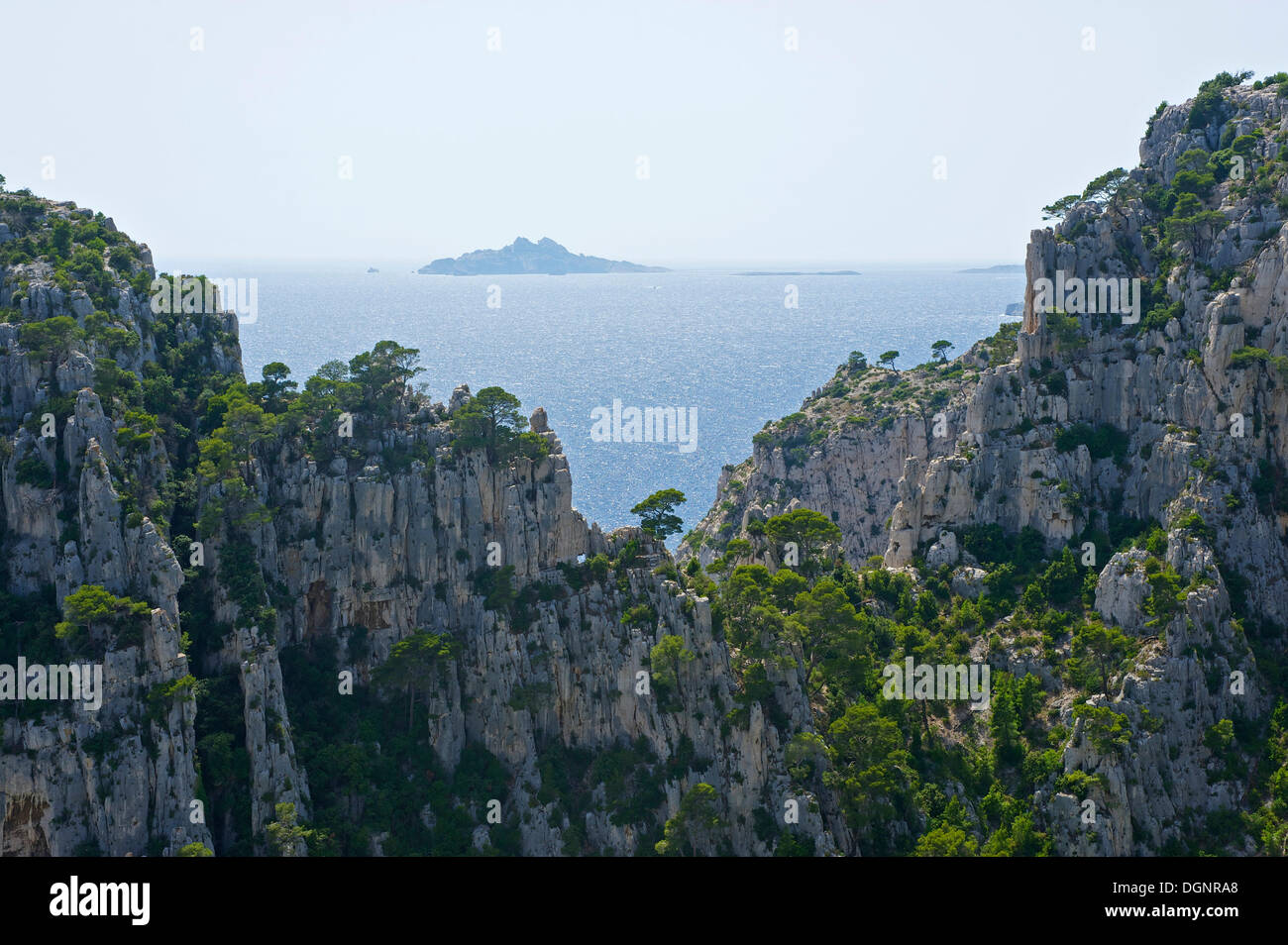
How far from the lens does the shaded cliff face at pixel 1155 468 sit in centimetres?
6912

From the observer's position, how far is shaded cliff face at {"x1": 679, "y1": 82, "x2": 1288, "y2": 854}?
→ 69.1 metres

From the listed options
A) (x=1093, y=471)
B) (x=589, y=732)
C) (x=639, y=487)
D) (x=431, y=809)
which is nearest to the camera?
(x=431, y=809)

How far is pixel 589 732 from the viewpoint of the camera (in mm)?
75500

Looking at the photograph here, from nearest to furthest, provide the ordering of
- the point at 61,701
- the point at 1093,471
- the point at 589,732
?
1. the point at 61,701
2. the point at 589,732
3. the point at 1093,471

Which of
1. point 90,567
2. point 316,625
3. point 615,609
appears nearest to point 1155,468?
point 615,609

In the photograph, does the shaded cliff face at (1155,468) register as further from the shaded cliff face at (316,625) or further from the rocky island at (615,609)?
the shaded cliff face at (316,625)

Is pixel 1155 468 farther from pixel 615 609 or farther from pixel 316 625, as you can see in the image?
pixel 316 625

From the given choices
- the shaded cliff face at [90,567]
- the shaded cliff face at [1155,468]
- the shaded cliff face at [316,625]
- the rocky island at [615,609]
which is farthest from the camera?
the shaded cliff face at [1155,468]

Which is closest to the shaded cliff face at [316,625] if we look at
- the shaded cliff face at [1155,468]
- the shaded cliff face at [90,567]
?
the shaded cliff face at [90,567]

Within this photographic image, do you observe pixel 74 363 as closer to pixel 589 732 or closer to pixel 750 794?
pixel 589 732

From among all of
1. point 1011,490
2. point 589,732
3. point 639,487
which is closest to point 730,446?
point 639,487

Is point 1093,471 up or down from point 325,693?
up

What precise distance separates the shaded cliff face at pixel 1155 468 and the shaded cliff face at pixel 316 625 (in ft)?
58.2

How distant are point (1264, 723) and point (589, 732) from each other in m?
46.1
